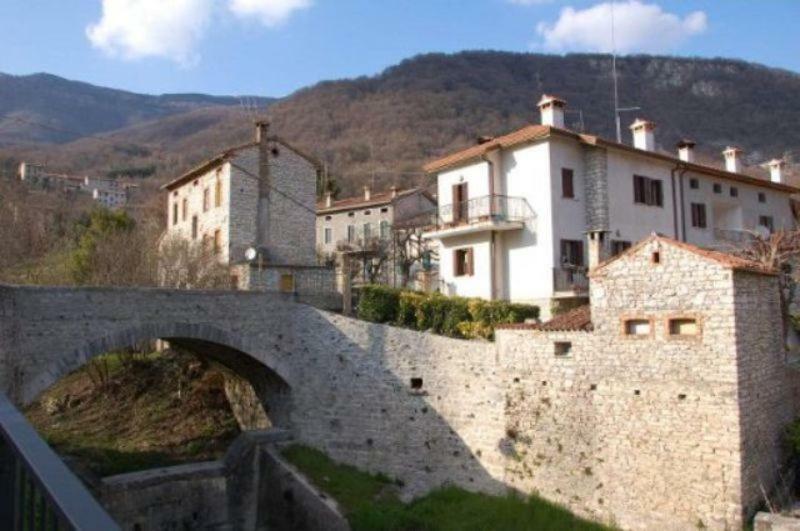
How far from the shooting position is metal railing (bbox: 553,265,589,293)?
76.4ft

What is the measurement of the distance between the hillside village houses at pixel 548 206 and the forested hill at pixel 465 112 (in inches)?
1625

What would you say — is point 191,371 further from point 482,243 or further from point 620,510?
point 620,510

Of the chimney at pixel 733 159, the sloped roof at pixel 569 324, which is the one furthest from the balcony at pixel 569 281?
the chimney at pixel 733 159

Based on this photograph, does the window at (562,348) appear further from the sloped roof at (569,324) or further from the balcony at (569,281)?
the balcony at (569,281)

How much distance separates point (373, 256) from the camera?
37906 millimetres

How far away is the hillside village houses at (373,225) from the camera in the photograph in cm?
3838

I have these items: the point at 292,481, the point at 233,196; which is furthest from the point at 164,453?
the point at 233,196

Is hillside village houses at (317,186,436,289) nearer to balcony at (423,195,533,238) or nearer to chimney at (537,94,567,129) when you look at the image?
balcony at (423,195,533,238)

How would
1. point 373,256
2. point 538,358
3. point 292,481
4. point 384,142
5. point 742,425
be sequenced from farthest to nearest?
point 384,142 → point 373,256 → point 292,481 → point 538,358 → point 742,425

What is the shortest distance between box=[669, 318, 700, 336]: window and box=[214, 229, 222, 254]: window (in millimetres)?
19968

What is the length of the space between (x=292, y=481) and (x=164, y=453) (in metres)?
6.28

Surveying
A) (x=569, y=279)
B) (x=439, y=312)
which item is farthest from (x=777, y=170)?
(x=439, y=312)

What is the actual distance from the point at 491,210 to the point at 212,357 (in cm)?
1152

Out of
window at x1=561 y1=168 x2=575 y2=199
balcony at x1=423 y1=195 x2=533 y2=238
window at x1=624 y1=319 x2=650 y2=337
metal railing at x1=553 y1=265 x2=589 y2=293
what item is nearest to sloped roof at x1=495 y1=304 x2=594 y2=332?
window at x1=624 y1=319 x2=650 y2=337
